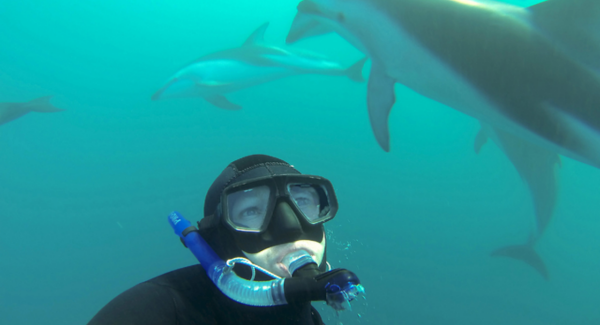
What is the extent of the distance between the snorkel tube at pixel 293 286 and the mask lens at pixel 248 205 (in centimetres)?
25

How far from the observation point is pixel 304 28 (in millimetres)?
4242

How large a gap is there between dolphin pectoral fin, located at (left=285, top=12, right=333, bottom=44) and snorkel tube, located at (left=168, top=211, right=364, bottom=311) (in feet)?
11.0

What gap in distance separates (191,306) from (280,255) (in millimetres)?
460

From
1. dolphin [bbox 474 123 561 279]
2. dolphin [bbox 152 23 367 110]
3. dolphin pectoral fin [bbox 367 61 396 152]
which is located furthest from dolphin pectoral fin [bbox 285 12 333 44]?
dolphin [bbox 474 123 561 279]

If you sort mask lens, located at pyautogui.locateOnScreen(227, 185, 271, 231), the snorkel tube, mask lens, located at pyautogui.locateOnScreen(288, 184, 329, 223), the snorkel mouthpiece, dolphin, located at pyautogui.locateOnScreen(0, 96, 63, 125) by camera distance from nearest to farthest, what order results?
the snorkel tube < the snorkel mouthpiece < mask lens, located at pyautogui.locateOnScreen(227, 185, 271, 231) < mask lens, located at pyautogui.locateOnScreen(288, 184, 329, 223) < dolphin, located at pyautogui.locateOnScreen(0, 96, 63, 125)

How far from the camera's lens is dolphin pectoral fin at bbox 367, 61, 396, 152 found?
3.77 meters

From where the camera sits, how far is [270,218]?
1659 mm

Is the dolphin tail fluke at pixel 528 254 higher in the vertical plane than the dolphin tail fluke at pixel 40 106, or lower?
lower

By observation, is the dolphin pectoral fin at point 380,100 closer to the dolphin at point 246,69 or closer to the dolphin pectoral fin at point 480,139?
the dolphin at point 246,69

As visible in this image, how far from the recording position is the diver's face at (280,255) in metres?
→ 1.54

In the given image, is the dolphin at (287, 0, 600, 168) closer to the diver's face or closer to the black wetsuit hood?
the black wetsuit hood

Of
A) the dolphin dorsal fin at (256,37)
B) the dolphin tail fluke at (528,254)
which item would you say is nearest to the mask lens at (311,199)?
the dolphin tail fluke at (528,254)

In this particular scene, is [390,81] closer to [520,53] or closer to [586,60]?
[520,53]

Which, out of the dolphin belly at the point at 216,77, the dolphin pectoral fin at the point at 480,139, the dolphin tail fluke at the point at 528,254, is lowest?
the dolphin tail fluke at the point at 528,254
